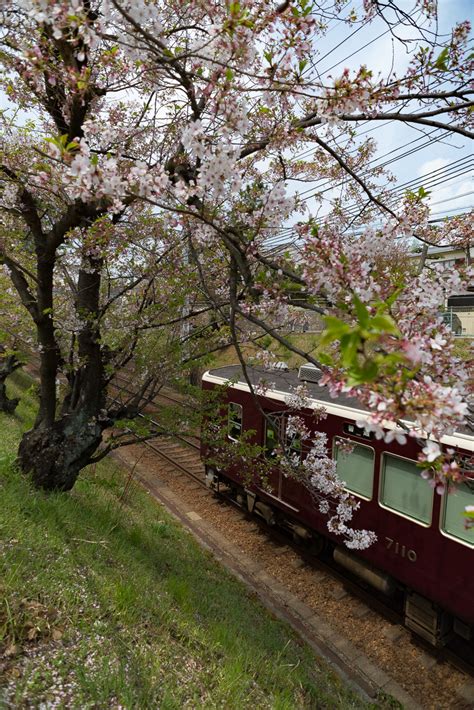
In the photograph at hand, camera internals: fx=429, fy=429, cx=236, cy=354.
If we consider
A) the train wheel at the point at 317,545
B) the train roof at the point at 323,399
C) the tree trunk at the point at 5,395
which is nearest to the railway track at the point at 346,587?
the train wheel at the point at 317,545

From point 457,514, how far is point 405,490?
0.70 m

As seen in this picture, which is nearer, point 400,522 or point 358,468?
point 400,522

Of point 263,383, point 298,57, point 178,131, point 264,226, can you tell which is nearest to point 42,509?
point 263,383

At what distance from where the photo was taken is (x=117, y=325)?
5.84 metres

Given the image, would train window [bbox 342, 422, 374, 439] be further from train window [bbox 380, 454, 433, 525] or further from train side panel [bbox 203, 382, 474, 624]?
train window [bbox 380, 454, 433, 525]

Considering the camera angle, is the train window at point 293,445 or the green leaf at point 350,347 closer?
the green leaf at point 350,347

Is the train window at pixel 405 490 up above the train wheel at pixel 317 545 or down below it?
above

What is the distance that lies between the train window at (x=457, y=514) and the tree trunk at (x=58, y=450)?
14.6ft

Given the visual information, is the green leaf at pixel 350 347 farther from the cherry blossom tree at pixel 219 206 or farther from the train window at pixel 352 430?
the train window at pixel 352 430

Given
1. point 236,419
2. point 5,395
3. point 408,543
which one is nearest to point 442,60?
point 408,543

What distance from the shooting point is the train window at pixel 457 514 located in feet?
15.5

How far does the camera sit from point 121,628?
336cm

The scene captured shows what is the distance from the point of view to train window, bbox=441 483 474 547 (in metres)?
4.71

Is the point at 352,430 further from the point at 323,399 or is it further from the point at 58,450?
the point at 58,450
